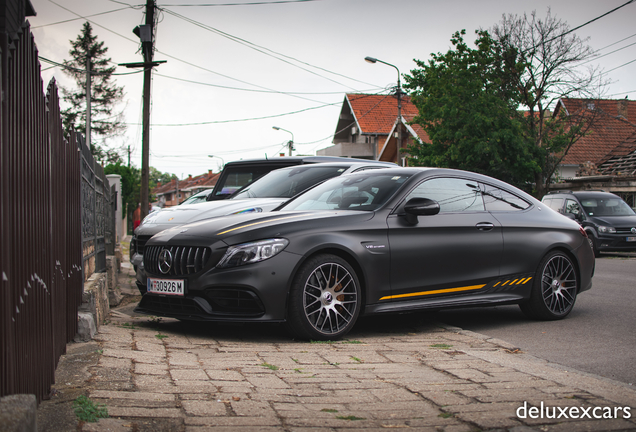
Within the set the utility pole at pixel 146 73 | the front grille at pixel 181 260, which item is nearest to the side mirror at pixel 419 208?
the front grille at pixel 181 260

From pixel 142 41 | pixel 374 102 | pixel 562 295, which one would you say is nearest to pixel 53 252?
pixel 562 295

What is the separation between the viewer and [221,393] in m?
3.53

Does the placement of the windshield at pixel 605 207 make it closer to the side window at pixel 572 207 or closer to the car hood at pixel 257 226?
the side window at pixel 572 207

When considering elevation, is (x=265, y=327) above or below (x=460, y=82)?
below

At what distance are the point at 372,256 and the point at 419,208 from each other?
663 millimetres

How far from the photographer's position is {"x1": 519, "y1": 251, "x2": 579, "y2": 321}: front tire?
679 cm

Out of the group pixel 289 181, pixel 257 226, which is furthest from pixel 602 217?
pixel 257 226

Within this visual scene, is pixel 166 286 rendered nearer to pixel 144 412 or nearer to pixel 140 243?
pixel 144 412

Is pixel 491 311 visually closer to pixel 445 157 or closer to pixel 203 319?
pixel 203 319

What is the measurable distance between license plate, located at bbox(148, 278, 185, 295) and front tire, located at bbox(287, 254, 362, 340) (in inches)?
37.3

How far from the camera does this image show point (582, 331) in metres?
6.37

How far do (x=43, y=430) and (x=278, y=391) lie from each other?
1.29 m

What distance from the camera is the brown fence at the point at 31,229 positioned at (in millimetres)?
2465

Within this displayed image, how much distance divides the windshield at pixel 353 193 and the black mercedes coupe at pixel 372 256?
0.02 metres
